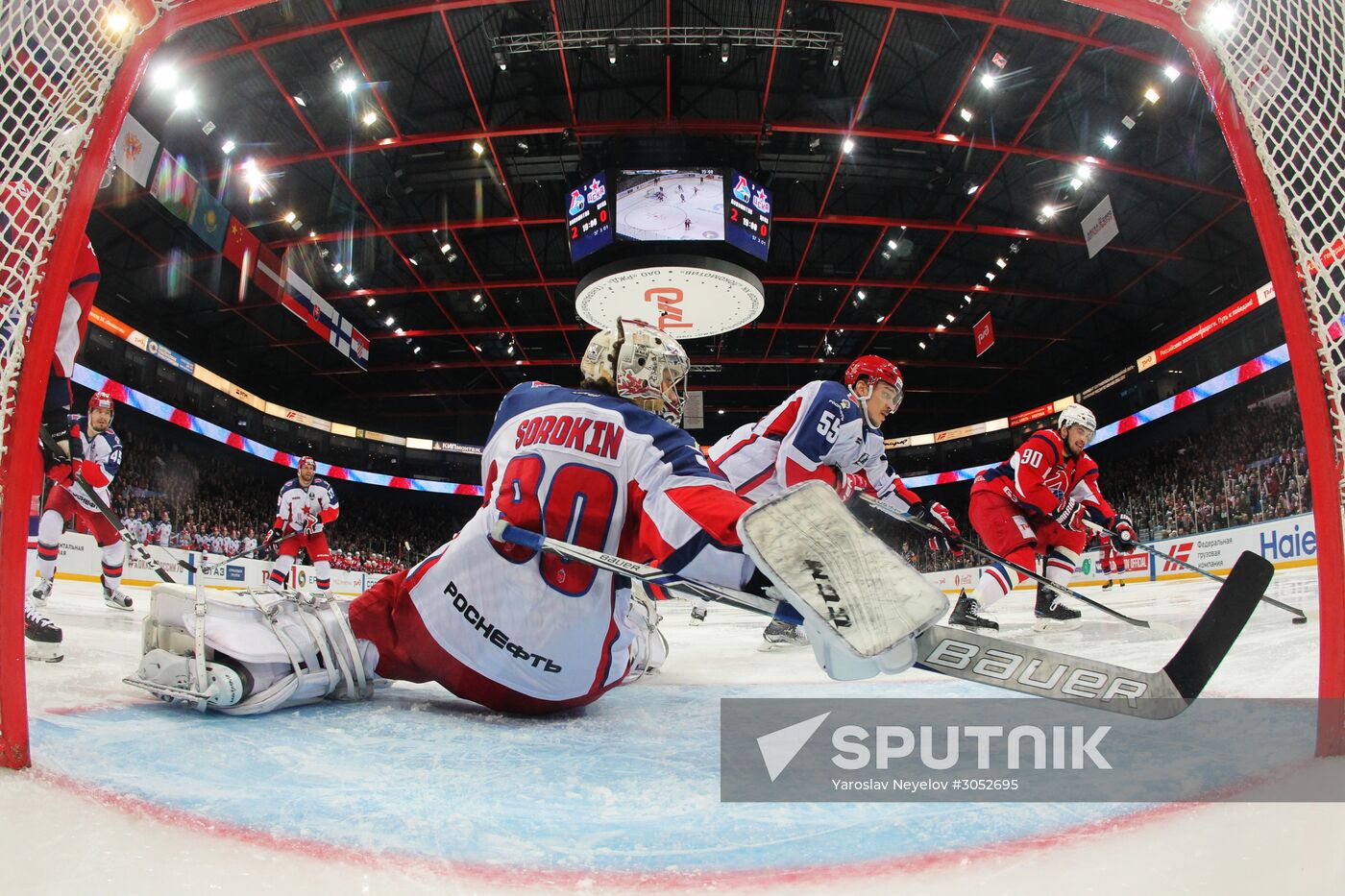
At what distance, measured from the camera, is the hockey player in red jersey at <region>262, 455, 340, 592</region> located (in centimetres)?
773

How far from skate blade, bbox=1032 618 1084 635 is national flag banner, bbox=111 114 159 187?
9.41 metres

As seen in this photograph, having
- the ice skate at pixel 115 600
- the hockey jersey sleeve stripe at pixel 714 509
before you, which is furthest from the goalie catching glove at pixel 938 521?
the ice skate at pixel 115 600

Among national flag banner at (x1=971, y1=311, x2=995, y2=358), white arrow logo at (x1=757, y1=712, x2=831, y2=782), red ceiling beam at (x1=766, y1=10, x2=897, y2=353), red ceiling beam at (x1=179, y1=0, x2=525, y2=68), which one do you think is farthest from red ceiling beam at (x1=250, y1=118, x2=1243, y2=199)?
white arrow logo at (x1=757, y1=712, x2=831, y2=782)

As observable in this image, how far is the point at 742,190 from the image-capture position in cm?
964

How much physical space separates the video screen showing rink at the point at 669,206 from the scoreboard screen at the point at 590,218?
203mm

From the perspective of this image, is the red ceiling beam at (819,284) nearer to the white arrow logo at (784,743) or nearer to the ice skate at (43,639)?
the ice skate at (43,639)

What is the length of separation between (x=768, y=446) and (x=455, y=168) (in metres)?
9.91

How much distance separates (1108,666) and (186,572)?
1157 cm

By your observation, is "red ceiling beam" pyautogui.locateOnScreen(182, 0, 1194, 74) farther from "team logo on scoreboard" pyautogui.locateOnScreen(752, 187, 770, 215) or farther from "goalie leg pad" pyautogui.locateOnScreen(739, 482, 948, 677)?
"goalie leg pad" pyautogui.locateOnScreen(739, 482, 948, 677)

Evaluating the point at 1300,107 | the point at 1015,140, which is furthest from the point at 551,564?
the point at 1015,140

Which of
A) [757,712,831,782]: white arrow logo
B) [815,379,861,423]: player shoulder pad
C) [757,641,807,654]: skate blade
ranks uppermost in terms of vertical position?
[815,379,861,423]: player shoulder pad

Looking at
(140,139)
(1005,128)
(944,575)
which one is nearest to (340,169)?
(140,139)

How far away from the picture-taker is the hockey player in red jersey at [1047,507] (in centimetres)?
442

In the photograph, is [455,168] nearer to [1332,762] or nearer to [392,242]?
[392,242]
